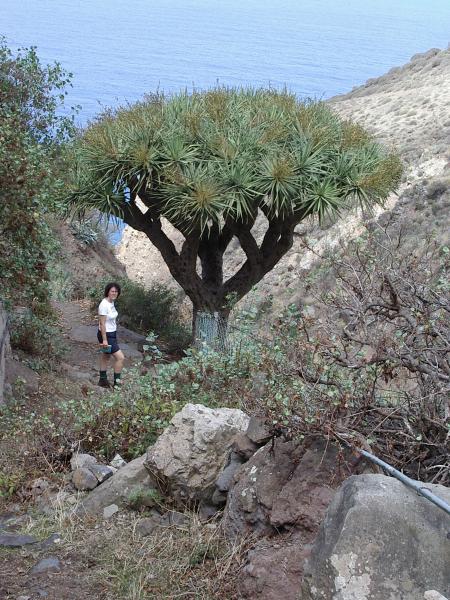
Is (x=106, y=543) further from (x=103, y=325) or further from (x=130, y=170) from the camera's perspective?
(x=130, y=170)

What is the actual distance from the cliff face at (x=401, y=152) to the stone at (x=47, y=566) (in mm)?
15146

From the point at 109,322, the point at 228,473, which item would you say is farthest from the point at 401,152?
the point at 228,473

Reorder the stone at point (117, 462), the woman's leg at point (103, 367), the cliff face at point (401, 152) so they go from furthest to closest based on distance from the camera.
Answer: the cliff face at point (401, 152), the woman's leg at point (103, 367), the stone at point (117, 462)

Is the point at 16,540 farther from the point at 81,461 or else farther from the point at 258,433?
the point at 258,433

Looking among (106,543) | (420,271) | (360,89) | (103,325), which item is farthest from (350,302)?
(360,89)

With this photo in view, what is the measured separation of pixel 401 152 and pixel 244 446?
89.6 ft

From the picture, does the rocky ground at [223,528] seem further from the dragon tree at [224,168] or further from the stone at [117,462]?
the dragon tree at [224,168]

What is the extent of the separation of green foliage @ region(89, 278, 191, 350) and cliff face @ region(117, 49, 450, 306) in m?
3.91

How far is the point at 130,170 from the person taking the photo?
12.8 meters

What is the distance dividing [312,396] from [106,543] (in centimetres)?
144

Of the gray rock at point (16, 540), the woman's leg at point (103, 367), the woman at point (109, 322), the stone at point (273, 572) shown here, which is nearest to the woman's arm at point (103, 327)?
the woman at point (109, 322)

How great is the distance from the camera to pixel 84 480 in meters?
5.16

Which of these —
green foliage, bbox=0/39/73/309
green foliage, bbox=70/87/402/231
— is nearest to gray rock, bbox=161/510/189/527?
green foliage, bbox=0/39/73/309

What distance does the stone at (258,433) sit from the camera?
13.9 feet
